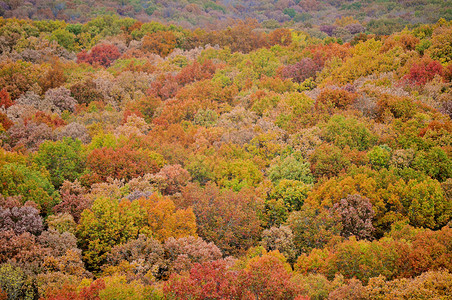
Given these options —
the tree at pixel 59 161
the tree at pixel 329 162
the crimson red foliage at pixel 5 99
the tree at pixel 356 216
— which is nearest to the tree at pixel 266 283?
the tree at pixel 356 216

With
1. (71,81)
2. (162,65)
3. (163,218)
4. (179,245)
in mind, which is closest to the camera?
(179,245)

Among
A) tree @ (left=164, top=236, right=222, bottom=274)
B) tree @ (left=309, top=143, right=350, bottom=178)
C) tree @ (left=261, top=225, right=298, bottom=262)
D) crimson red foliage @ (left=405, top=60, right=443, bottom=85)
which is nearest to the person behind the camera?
Answer: tree @ (left=164, top=236, right=222, bottom=274)

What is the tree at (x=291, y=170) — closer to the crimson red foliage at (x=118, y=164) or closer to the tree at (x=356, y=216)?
the tree at (x=356, y=216)

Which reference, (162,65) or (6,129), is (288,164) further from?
(162,65)

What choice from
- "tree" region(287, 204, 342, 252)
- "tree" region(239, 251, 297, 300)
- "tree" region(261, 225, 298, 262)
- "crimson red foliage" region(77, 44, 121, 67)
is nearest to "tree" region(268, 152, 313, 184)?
"tree" region(287, 204, 342, 252)

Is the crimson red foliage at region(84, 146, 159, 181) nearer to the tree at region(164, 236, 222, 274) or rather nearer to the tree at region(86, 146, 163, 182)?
the tree at region(86, 146, 163, 182)

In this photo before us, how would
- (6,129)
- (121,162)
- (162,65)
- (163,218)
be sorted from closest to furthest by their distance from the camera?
(163,218) < (121,162) < (6,129) < (162,65)

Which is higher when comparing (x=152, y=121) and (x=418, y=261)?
(x=418, y=261)

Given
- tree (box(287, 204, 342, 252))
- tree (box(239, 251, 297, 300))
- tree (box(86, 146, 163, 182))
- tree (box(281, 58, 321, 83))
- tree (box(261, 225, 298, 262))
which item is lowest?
tree (box(261, 225, 298, 262))

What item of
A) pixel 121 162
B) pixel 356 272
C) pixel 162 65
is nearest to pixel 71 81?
pixel 162 65
